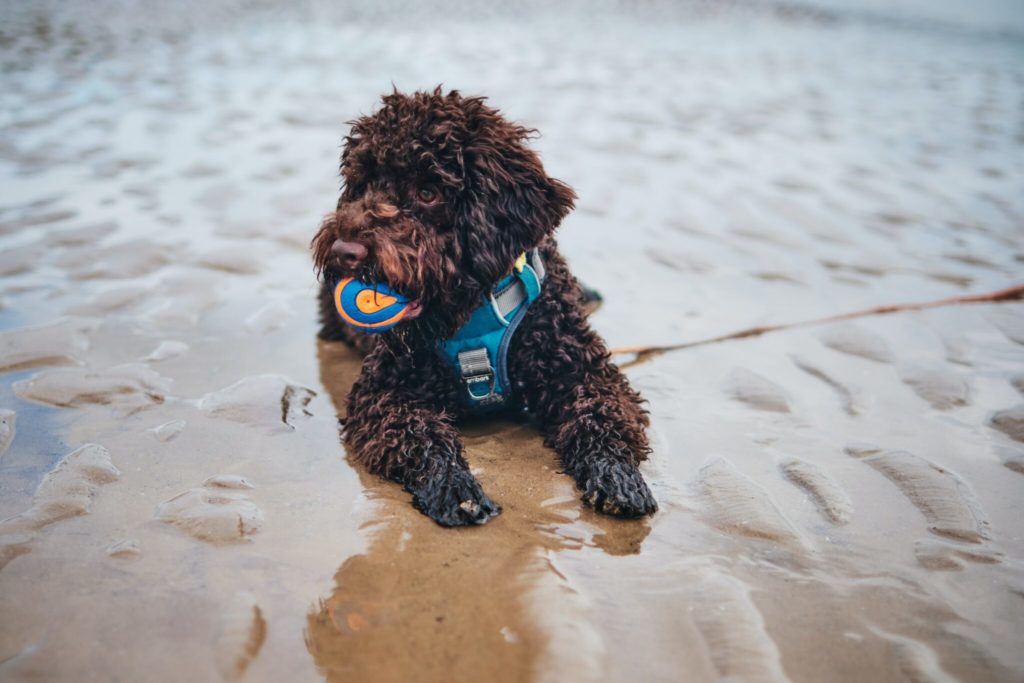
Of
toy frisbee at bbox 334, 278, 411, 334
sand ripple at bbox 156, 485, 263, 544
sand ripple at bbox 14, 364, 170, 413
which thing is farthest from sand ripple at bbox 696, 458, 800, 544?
sand ripple at bbox 14, 364, 170, 413

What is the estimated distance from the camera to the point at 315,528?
9.05 feet

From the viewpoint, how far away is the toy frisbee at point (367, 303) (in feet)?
9.76

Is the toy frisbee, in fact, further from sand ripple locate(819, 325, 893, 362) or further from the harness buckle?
sand ripple locate(819, 325, 893, 362)

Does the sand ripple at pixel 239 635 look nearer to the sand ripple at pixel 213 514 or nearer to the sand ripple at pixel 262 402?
the sand ripple at pixel 213 514

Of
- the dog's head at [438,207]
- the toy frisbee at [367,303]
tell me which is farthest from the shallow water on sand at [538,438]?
the dog's head at [438,207]

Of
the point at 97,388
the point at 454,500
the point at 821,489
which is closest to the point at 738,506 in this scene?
the point at 821,489

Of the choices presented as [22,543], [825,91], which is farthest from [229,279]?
[825,91]

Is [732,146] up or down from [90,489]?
up

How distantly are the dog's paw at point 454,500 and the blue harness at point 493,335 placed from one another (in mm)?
492

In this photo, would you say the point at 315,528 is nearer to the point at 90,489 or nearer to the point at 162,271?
the point at 90,489

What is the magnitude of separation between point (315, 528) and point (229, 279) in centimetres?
292

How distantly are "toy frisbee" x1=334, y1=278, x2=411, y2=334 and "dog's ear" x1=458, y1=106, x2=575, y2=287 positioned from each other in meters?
0.35

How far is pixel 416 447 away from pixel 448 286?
0.64 metres

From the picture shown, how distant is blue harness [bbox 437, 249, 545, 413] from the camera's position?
329 cm
